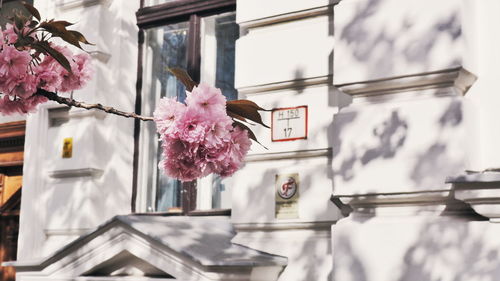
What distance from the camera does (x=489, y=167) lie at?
17.2 feet

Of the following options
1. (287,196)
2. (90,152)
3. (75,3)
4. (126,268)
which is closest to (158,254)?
(126,268)

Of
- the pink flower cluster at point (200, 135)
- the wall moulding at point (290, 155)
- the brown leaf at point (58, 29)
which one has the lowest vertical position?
Answer: the pink flower cluster at point (200, 135)

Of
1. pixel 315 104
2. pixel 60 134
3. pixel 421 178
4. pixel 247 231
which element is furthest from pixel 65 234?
pixel 421 178

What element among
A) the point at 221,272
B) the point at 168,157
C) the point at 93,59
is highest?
the point at 93,59

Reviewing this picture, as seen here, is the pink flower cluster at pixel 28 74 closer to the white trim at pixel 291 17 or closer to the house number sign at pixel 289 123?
the house number sign at pixel 289 123

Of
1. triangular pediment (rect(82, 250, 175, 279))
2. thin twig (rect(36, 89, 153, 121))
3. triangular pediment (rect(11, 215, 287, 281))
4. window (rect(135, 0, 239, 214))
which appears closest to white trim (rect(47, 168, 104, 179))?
window (rect(135, 0, 239, 214))

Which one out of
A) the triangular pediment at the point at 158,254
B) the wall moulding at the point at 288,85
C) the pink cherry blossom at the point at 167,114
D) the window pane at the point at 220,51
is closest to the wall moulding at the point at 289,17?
the wall moulding at the point at 288,85

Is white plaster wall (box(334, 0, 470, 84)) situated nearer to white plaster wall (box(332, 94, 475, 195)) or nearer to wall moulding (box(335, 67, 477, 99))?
wall moulding (box(335, 67, 477, 99))

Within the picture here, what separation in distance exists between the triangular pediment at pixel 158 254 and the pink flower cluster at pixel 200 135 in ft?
8.10

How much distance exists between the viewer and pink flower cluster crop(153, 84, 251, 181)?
122 inches

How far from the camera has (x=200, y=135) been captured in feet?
10.2

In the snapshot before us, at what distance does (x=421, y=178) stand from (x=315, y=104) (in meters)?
1.12

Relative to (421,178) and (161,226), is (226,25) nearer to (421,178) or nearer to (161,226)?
(161,226)

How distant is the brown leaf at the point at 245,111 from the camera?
3011mm
